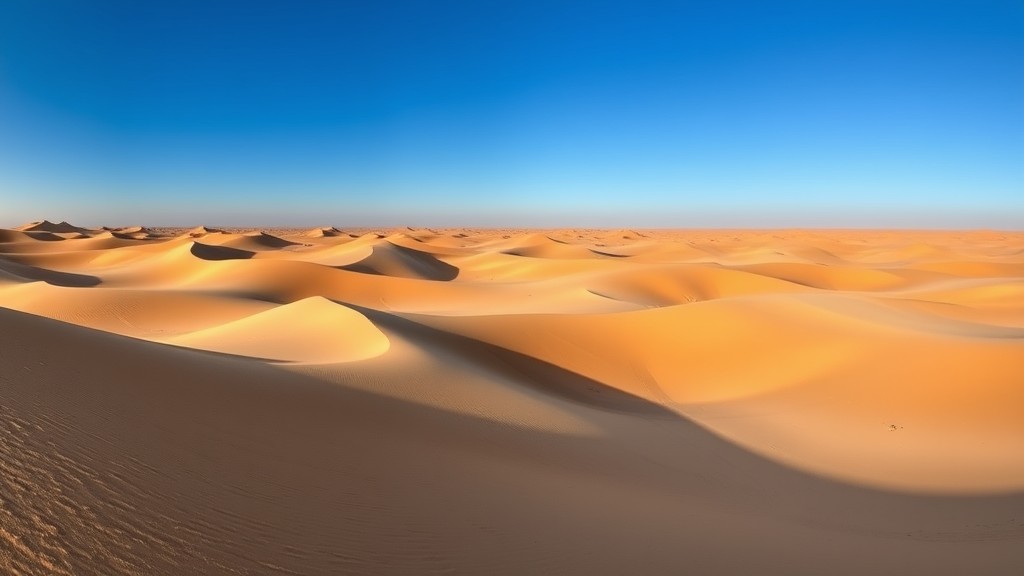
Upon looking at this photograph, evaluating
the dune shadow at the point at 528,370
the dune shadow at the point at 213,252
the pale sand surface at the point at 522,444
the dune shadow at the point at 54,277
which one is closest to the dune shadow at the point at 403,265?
the dune shadow at the point at 213,252

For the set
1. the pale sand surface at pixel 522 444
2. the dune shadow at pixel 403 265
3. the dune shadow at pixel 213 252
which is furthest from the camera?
the dune shadow at pixel 213 252

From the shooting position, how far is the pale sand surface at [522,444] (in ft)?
10.2

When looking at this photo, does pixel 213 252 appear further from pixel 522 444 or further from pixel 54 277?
pixel 522 444

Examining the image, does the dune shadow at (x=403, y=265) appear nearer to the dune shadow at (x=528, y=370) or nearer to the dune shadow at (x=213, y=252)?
the dune shadow at (x=213, y=252)

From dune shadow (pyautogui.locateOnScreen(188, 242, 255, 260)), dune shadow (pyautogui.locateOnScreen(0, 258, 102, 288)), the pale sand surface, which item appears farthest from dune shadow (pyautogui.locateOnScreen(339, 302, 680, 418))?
dune shadow (pyautogui.locateOnScreen(188, 242, 255, 260))

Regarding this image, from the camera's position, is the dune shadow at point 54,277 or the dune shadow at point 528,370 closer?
the dune shadow at point 528,370

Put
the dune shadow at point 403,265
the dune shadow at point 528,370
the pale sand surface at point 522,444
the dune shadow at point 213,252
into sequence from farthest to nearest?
the dune shadow at point 213,252
the dune shadow at point 403,265
the dune shadow at point 528,370
the pale sand surface at point 522,444

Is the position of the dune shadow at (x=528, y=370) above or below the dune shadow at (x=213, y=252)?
below

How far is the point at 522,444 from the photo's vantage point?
6.03 meters

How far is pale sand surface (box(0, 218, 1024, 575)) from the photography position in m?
3.11

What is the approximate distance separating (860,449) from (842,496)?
5.94 feet

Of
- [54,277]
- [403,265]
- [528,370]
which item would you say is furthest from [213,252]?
[528,370]

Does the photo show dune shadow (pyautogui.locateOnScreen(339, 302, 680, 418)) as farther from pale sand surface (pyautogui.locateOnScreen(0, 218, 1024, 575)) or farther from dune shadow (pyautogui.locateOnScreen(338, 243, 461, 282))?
dune shadow (pyautogui.locateOnScreen(338, 243, 461, 282))

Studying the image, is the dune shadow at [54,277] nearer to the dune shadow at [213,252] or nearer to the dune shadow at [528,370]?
the dune shadow at [213,252]
